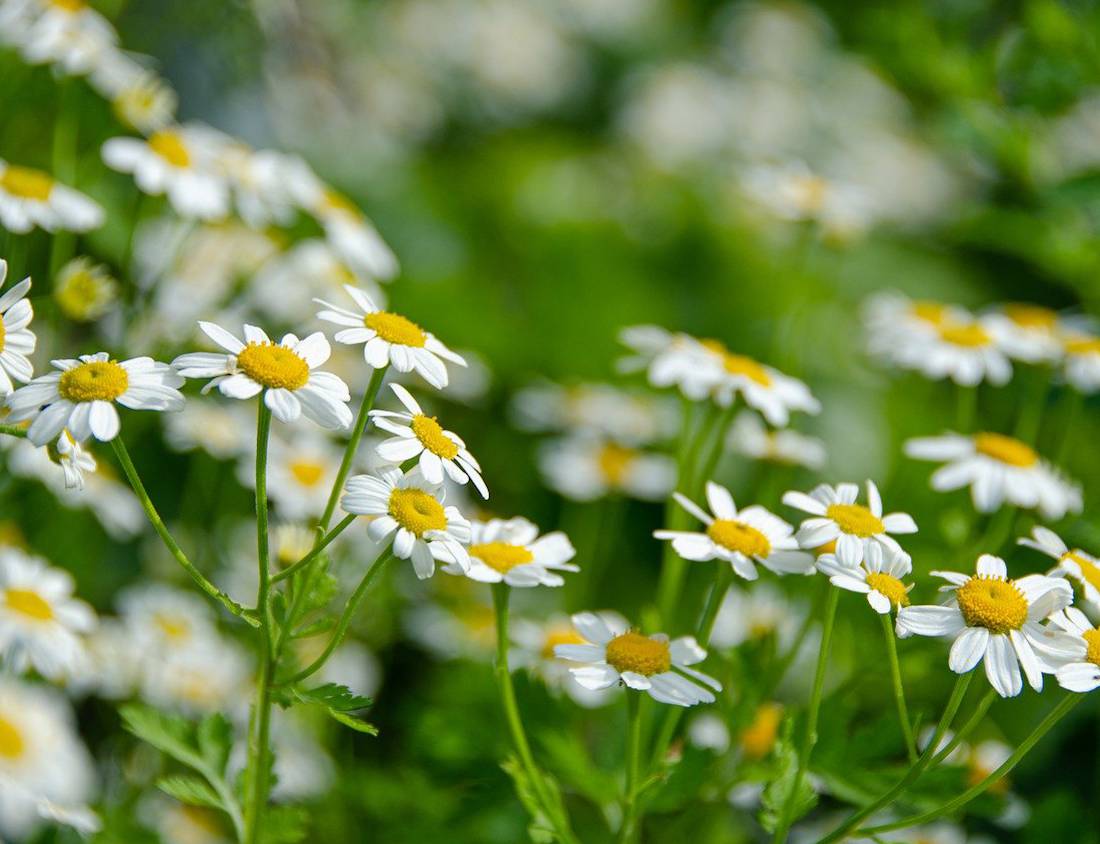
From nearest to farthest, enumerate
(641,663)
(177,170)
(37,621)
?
(641,663)
(37,621)
(177,170)

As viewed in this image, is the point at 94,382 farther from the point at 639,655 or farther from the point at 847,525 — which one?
the point at 847,525

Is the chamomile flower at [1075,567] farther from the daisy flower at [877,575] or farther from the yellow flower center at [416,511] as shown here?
the yellow flower center at [416,511]

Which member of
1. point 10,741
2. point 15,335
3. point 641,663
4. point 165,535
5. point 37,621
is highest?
point 15,335

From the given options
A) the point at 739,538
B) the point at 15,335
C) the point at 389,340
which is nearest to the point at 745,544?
the point at 739,538

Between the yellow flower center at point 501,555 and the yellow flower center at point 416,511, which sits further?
the yellow flower center at point 501,555

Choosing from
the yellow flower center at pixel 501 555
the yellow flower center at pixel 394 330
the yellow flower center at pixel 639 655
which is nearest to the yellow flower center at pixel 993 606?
the yellow flower center at pixel 639 655

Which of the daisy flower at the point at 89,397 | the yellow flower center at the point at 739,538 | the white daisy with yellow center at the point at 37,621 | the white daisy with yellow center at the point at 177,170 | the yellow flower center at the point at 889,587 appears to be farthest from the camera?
the white daisy with yellow center at the point at 177,170
